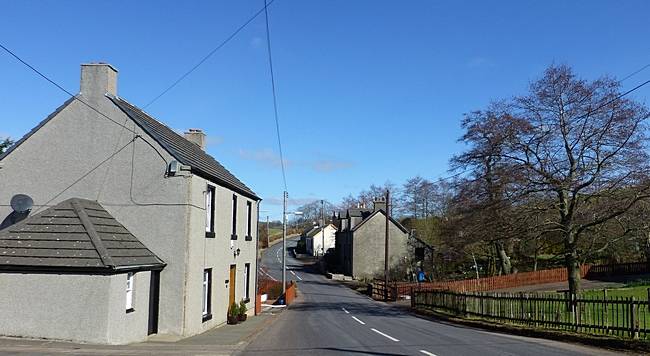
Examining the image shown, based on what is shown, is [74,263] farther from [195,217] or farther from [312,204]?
[312,204]

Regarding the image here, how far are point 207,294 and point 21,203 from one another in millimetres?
6983

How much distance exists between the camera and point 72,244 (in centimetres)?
1602

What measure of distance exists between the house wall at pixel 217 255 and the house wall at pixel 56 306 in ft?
12.9

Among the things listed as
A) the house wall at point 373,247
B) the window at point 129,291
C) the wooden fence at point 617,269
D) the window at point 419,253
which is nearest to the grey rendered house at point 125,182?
the window at point 129,291

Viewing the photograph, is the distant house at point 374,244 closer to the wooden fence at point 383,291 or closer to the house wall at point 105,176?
the wooden fence at point 383,291

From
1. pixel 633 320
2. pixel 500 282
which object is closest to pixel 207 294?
pixel 633 320

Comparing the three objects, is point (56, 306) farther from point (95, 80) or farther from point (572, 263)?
point (572, 263)

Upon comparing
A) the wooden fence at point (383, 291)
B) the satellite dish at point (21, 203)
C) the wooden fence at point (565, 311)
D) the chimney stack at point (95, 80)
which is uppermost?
the chimney stack at point (95, 80)

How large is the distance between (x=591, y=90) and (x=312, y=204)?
145m

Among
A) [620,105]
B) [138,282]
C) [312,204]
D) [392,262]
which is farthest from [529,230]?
[312,204]

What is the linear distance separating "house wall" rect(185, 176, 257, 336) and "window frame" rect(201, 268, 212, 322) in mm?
189

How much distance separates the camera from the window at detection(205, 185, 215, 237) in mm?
21278

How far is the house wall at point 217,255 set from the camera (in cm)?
1927

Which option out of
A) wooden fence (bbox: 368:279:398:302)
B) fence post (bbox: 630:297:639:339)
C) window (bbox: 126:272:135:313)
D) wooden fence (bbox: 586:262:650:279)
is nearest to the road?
fence post (bbox: 630:297:639:339)
